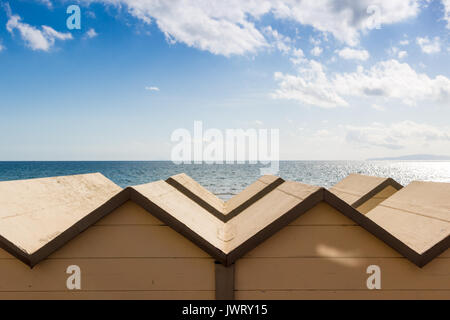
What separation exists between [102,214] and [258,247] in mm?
1684

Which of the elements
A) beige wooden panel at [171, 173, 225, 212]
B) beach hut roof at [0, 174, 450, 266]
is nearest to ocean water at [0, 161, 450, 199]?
beige wooden panel at [171, 173, 225, 212]

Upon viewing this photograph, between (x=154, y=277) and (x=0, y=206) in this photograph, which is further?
(x=0, y=206)

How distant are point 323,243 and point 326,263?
0.21 metres

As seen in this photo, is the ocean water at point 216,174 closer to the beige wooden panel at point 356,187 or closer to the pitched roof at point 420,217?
the beige wooden panel at point 356,187

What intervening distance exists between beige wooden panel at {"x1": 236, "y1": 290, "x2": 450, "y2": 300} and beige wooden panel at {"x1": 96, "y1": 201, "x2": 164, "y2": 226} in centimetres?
134

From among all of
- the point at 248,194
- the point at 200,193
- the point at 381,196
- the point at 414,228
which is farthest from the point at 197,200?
the point at 381,196

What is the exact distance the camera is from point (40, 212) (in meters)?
3.99

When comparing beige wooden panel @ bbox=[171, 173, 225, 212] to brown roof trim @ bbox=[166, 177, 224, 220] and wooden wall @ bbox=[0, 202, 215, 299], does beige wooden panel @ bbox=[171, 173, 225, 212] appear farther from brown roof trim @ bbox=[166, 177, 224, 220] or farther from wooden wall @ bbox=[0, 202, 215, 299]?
wooden wall @ bbox=[0, 202, 215, 299]

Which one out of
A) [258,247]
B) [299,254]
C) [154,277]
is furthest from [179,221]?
[299,254]

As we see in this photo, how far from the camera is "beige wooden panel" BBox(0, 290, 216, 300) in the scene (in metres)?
3.26

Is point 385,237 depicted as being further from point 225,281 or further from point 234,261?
point 225,281
